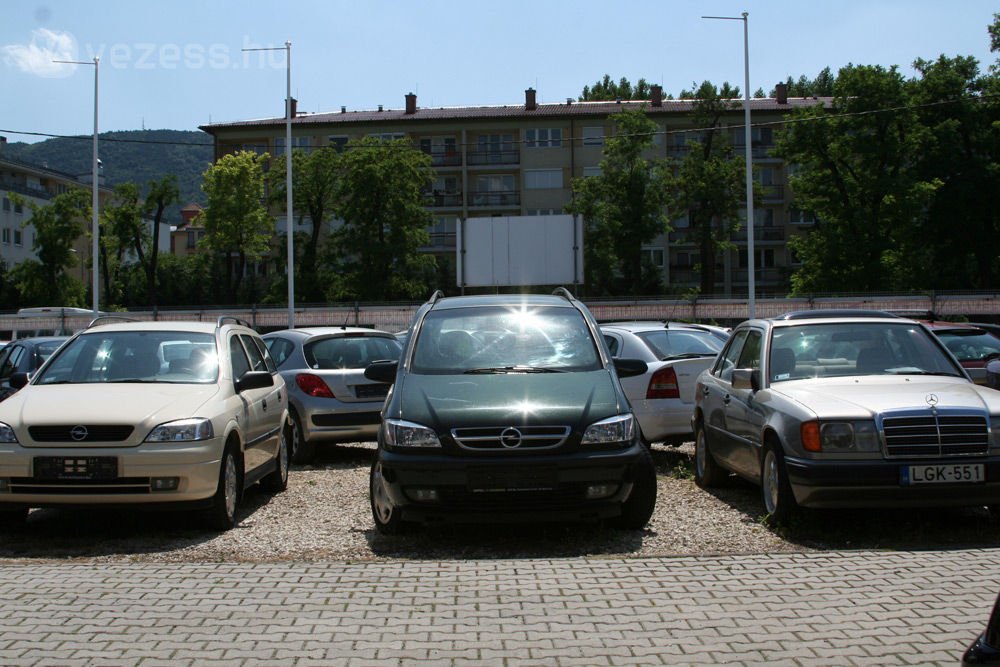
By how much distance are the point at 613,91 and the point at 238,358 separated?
Answer: 9035 centimetres

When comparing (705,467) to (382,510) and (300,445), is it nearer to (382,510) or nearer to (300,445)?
(382,510)

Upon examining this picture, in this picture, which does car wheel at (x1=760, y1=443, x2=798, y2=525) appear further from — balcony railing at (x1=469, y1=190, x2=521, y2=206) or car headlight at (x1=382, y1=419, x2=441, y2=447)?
balcony railing at (x1=469, y1=190, x2=521, y2=206)

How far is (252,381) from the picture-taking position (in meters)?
8.93

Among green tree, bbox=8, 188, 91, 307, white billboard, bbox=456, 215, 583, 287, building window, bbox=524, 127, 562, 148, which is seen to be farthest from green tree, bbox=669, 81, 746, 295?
white billboard, bbox=456, 215, 583, 287

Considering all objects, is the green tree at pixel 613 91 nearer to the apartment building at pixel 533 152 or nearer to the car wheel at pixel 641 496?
the apartment building at pixel 533 152

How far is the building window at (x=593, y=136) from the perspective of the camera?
249 feet

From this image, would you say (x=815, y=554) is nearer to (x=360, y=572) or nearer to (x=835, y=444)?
(x=835, y=444)

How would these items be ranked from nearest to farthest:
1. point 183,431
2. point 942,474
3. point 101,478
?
point 942,474
point 101,478
point 183,431

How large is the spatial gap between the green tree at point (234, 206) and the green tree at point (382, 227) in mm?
5205

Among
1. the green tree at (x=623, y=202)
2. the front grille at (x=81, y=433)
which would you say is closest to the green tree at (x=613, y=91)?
the green tree at (x=623, y=202)

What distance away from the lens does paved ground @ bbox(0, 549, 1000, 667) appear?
4.84 meters

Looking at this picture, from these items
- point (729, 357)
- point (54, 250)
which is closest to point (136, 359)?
point (729, 357)

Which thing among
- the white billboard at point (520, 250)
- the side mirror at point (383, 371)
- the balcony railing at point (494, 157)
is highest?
the balcony railing at point (494, 157)

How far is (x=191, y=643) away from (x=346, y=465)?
770cm
